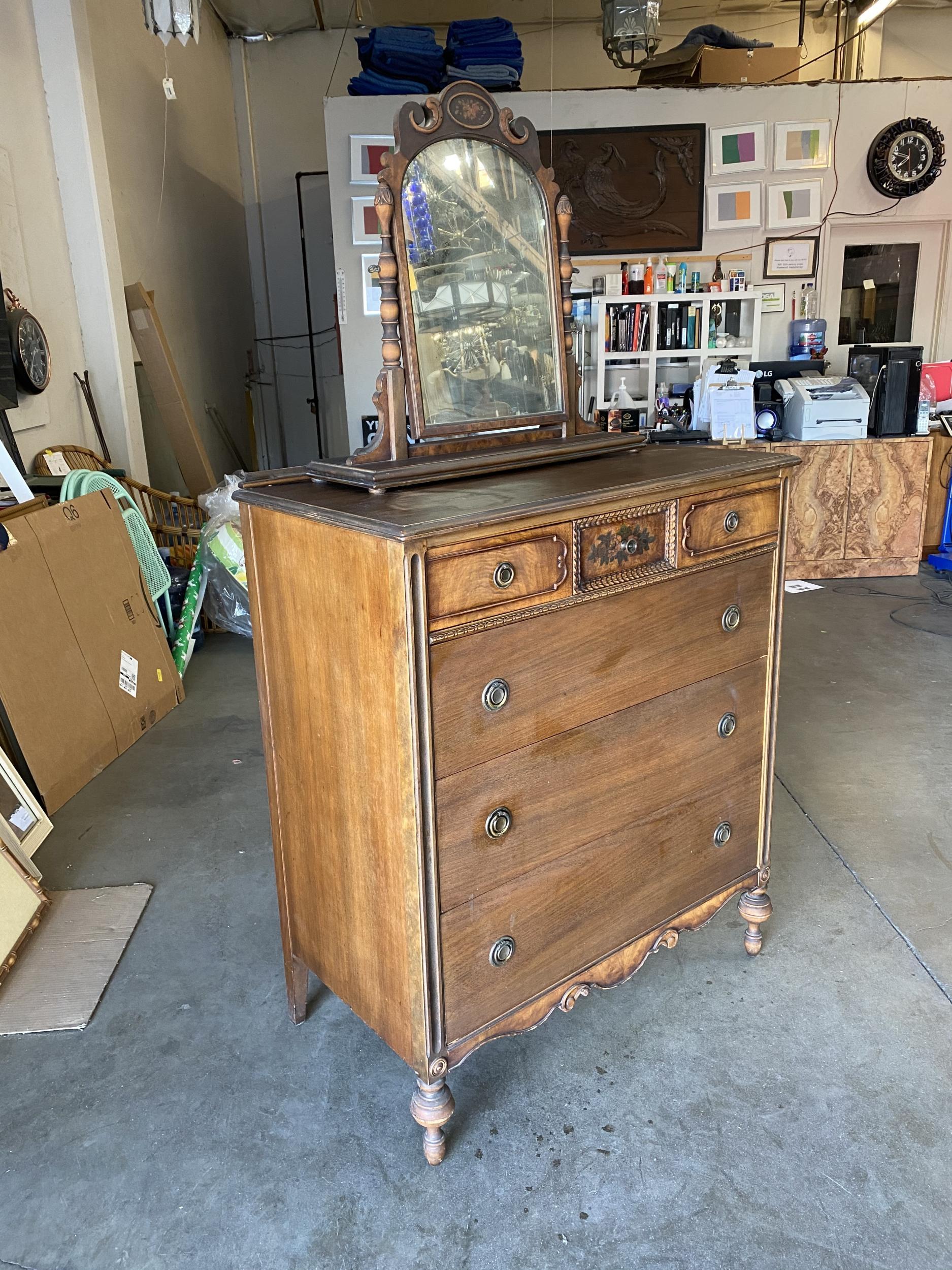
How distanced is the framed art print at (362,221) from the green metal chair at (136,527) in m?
2.40

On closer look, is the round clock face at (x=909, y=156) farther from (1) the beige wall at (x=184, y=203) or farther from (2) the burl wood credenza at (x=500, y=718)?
(2) the burl wood credenza at (x=500, y=718)

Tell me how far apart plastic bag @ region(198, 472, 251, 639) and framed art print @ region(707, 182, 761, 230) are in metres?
3.49

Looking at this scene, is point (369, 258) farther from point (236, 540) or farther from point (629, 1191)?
point (629, 1191)

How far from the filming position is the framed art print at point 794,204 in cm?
559

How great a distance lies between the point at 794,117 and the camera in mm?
5496

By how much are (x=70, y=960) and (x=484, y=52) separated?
5373 millimetres

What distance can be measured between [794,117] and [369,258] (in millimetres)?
2788

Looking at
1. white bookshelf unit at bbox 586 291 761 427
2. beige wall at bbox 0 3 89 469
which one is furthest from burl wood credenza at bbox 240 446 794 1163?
white bookshelf unit at bbox 586 291 761 427

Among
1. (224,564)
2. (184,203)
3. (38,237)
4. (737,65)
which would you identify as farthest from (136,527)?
(737,65)

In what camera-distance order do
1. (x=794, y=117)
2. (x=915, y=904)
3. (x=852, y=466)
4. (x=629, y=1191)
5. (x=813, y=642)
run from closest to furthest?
1. (x=629, y=1191)
2. (x=915, y=904)
3. (x=813, y=642)
4. (x=852, y=466)
5. (x=794, y=117)

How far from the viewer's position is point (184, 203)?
20.3ft

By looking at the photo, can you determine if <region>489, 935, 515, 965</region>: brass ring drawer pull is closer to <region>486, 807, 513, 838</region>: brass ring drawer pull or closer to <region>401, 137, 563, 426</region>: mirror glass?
<region>486, 807, 513, 838</region>: brass ring drawer pull

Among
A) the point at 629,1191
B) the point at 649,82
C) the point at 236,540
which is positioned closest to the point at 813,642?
the point at 236,540

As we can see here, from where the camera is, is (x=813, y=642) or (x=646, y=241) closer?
(x=813, y=642)
